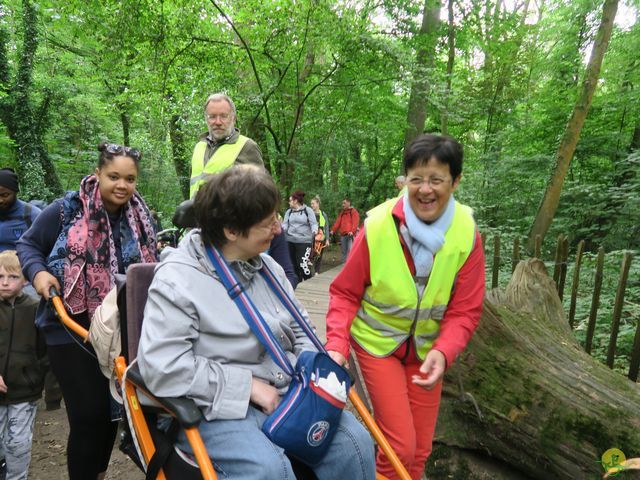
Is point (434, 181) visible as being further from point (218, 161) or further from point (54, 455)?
point (54, 455)

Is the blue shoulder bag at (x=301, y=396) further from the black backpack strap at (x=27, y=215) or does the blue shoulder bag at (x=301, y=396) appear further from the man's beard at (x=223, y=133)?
the black backpack strap at (x=27, y=215)

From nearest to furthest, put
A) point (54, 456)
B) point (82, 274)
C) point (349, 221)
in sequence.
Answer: point (82, 274), point (54, 456), point (349, 221)

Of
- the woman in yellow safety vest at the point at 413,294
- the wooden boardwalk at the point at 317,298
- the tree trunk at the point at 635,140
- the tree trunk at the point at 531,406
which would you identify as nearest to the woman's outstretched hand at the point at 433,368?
the woman in yellow safety vest at the point at 413,294

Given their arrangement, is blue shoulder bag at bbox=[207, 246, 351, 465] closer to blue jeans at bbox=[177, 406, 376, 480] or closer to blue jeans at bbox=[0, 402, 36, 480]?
blue jeans at bbox=[177, 406, 376, 480]

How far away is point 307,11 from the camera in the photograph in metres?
8.49

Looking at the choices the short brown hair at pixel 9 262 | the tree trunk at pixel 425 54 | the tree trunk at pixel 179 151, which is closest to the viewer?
the short brown hair at pixel 9 262

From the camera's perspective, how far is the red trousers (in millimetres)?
1948

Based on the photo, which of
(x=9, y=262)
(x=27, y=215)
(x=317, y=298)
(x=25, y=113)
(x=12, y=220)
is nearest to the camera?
(x=9, y=262)

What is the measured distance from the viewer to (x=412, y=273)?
2.02m

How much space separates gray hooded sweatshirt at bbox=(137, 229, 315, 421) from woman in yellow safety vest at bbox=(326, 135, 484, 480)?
476mm

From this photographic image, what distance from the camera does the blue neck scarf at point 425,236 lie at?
1.94 meters

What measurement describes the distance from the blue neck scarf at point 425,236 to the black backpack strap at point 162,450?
3.92ft

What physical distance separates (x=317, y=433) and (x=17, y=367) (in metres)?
1.99

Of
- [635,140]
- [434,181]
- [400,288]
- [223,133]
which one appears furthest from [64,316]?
[635,140]
